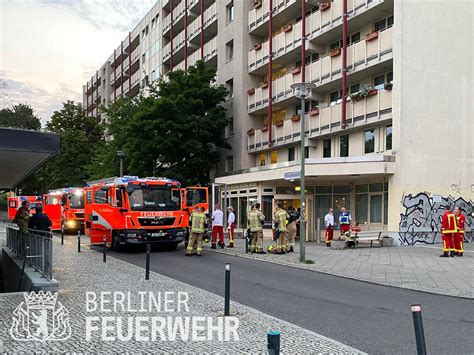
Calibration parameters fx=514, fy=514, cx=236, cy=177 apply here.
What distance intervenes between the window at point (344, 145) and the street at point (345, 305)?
1271 cm

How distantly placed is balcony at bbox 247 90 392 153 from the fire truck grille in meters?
10.6

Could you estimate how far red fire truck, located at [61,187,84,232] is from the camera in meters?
31.8

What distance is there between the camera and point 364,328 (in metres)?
7.68

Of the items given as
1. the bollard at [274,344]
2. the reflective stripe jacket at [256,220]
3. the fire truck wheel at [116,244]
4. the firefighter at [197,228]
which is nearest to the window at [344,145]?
the reflective stripe jacket at [256,220]

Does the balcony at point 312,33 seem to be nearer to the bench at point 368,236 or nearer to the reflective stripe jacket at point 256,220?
the bench at point 368,236

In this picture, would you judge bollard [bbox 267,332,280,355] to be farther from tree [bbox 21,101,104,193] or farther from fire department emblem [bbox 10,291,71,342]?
tree [bbox 21,101,104,193]

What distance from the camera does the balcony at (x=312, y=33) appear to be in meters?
24.8

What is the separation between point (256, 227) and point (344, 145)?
33.3ft

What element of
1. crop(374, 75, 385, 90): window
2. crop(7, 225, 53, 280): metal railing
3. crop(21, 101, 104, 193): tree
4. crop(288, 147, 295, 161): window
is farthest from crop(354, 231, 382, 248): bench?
crop(21, 101, 104, 193): tree

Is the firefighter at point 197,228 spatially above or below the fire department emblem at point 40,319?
above

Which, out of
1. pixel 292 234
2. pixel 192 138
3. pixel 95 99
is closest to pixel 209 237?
pixel 292 234

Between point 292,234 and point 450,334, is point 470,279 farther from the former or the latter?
Answer: point 292,234

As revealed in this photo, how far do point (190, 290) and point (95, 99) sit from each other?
75.5m

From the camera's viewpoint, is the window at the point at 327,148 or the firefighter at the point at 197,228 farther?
the window at the point at 327,148
